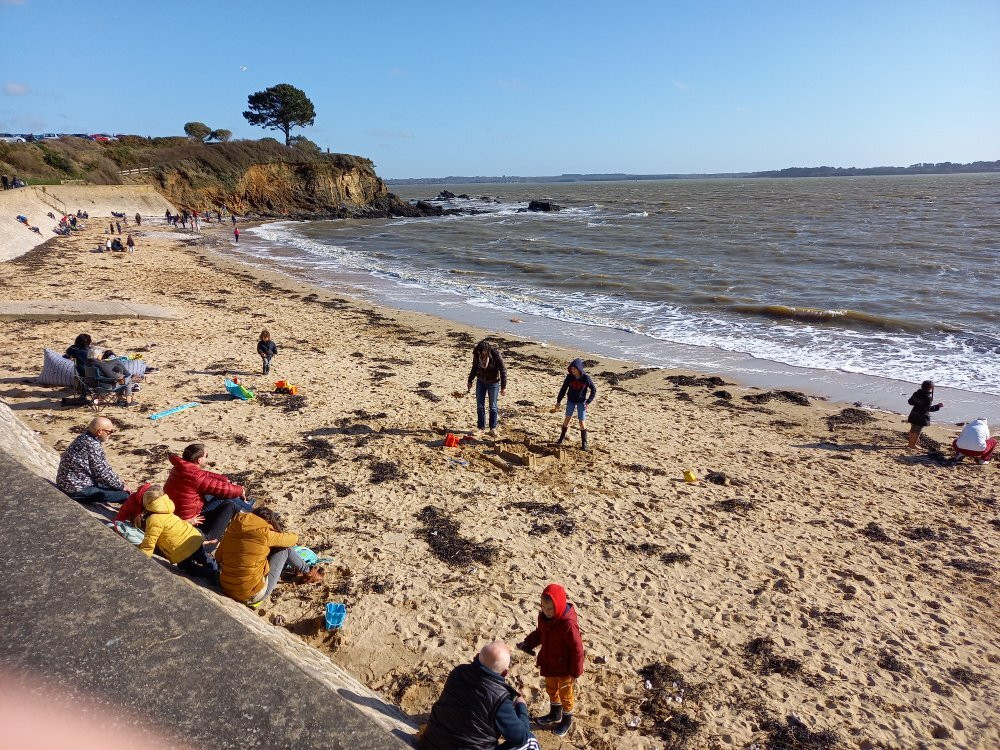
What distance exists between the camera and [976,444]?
9133mm

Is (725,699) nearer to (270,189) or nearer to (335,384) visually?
(335,384)

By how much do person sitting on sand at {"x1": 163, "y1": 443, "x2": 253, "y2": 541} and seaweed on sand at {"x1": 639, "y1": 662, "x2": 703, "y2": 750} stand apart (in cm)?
413

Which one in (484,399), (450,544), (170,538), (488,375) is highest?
(488,375)

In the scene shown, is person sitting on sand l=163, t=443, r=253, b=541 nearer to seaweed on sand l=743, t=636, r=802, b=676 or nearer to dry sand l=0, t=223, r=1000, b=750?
dry sand l=0, t=223, r=1000, b=750

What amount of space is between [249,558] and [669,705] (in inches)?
141

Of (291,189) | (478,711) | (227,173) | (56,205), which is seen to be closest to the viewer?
(478,711)

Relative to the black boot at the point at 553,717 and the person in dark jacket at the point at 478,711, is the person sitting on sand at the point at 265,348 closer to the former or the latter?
the black boot at the point at 553,717

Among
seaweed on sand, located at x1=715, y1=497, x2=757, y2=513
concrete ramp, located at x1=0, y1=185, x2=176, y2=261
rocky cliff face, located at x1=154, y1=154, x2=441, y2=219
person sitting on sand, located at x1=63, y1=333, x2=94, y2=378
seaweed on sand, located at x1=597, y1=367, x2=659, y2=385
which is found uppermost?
rocky cliff face, located at x1=154, y1=154, x2=441, y2=219

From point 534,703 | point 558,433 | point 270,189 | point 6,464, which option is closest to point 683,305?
point 558,433

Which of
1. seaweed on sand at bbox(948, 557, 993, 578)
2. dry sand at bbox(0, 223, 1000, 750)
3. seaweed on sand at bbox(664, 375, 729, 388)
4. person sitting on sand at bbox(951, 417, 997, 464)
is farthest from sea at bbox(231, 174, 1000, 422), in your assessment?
seaweed on sand at bbox(948, 557, 993, 578)

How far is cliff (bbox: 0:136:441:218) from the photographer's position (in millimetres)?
42250

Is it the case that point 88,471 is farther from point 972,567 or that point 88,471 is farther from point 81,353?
point 972,567

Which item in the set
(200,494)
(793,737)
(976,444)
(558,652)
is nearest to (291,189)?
(200,494)

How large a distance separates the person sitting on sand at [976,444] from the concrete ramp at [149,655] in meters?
10.3
